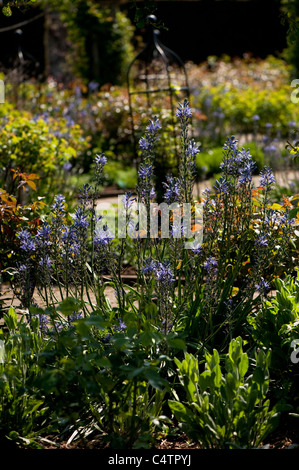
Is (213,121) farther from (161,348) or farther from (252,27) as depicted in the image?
(252,27)

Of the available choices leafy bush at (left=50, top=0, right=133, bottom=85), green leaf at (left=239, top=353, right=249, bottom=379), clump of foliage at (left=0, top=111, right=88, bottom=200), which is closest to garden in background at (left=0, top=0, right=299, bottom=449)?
green leaf at (left=239, top=353, right=249, bottom=379)

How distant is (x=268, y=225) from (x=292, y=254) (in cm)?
115

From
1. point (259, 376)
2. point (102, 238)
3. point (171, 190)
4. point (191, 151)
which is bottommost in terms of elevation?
point (259, 376)

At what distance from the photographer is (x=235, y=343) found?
2.36m

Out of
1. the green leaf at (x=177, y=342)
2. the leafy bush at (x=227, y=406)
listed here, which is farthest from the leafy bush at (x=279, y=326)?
the green leaf at (x=177, y=342)

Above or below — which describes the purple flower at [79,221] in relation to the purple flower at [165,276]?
above

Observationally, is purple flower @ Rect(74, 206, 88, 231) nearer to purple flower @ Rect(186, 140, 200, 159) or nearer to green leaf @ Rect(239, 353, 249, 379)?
purple flower @ Rect(186, 140, 200, 159)

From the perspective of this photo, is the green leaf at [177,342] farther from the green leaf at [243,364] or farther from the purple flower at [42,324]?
the purple flower at [42,324]

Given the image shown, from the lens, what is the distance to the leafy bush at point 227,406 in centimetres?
216

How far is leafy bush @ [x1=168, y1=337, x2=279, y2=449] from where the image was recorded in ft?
7.08

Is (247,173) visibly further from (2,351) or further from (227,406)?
(2,351)

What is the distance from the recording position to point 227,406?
2.20 meters

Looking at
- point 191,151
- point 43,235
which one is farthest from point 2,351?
point 191,151

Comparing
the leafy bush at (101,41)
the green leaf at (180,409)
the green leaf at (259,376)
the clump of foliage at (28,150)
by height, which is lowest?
the green leaf at (180,409)
